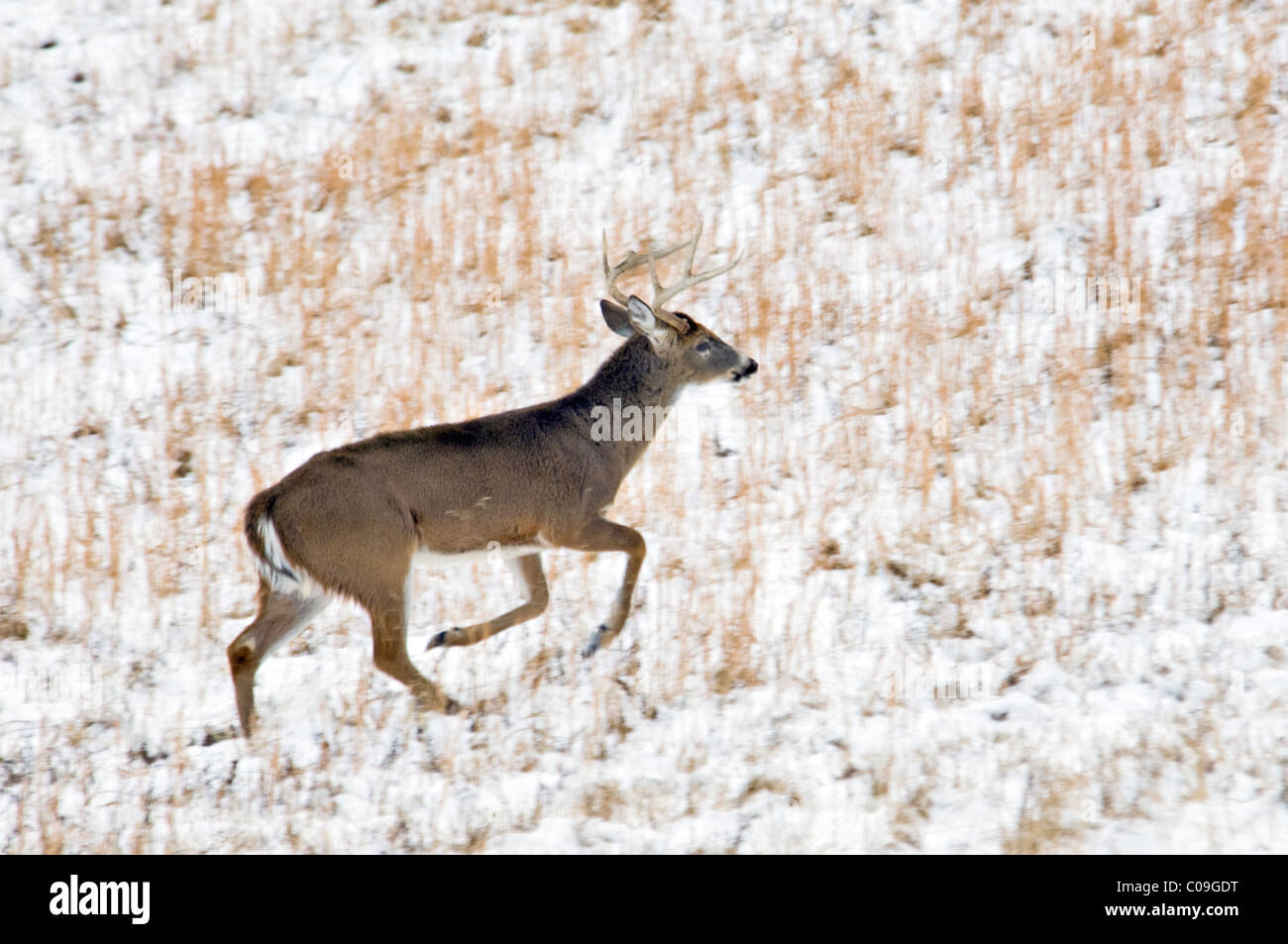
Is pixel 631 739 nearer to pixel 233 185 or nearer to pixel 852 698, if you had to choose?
pixel 852 698

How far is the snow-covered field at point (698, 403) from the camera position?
19.7 ft

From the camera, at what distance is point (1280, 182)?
1083 centimetres

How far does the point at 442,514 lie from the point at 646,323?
5.58ft

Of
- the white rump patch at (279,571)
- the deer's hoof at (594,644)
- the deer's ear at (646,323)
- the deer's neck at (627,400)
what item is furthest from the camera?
the deer's ear at (646,323)

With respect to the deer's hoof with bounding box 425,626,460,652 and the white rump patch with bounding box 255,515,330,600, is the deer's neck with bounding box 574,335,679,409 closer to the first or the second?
the deer's hoof with bounding box 425,626,460,652

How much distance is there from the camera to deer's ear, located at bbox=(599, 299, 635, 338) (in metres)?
8.12

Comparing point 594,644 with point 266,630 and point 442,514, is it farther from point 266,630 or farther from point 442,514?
point 266,630

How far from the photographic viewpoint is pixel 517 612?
7324 mm

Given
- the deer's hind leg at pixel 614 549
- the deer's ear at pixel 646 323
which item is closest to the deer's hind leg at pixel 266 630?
the deer's hind leg at pixel 614 549

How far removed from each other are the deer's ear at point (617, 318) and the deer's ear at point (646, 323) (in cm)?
10

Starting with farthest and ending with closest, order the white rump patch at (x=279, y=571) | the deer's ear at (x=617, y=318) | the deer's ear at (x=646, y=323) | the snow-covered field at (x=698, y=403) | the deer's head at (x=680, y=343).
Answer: the deer's ear at (x=617, y=318)
the deer's head at (x=680, y=343)
the deer's ear at (x=646, y=323)
the white rump patch at (x=279, y=571)
the snow-covered field at (x=698, y=403)

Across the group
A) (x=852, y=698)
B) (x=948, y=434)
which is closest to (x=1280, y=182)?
(x=948, y=434)

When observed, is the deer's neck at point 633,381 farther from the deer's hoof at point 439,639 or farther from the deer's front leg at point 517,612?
the deer's hoof at point 439,639

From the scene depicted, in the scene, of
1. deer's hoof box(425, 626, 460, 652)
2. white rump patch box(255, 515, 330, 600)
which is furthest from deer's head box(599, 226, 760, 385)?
white rump patch box(255, 515, 330, 600)
